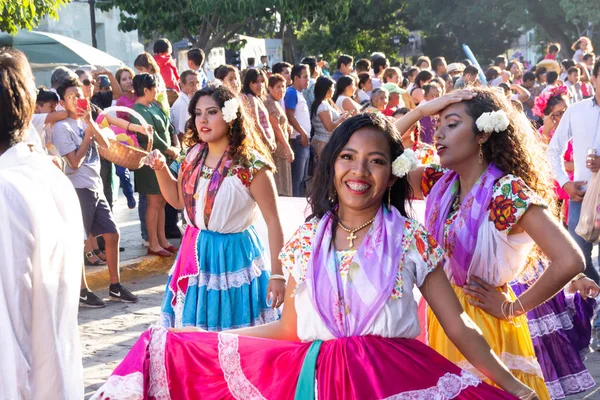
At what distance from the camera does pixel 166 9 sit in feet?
77.7

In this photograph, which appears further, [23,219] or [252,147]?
[252,147]

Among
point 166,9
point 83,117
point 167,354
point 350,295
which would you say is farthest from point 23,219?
point 166,9

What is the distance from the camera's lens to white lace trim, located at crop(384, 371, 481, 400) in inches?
124

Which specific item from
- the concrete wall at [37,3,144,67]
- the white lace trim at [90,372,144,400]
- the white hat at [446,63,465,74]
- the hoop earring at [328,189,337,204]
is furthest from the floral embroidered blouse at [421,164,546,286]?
the concrete wall at [37,3,144,67]

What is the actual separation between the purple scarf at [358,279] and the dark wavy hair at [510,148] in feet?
2.66

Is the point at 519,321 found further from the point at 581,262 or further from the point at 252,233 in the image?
the point at 252,233

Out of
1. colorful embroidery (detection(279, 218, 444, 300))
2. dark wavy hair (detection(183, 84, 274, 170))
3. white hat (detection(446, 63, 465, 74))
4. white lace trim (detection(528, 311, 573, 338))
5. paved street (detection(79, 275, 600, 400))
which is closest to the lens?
colorful embroidery (detection(279, 218, 444, 300))

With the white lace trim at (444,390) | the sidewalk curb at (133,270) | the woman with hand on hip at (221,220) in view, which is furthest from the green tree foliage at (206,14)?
the white lace trim at (444,390)

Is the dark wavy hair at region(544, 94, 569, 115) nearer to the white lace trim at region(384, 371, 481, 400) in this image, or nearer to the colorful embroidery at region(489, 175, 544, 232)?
the colorful embroidery at region(489, 175, 544, 232)

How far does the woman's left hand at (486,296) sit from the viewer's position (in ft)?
13.1

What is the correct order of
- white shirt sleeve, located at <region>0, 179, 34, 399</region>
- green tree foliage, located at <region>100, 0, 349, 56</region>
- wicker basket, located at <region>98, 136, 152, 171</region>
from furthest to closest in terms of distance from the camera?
green tree foliage, located at <region>100, 0, 349, 56</region> < wicker basket, located at <region>98, 136, 152, 171</region> < white shirt sleeve, located at <region>0, 179, 34, 399</region>

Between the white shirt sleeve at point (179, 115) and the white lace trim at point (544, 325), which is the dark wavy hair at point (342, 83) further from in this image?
the white lace trim at point (544, 325)

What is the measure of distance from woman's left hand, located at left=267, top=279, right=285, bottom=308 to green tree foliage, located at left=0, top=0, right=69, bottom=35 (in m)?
6.54

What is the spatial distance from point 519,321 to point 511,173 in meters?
0.65
